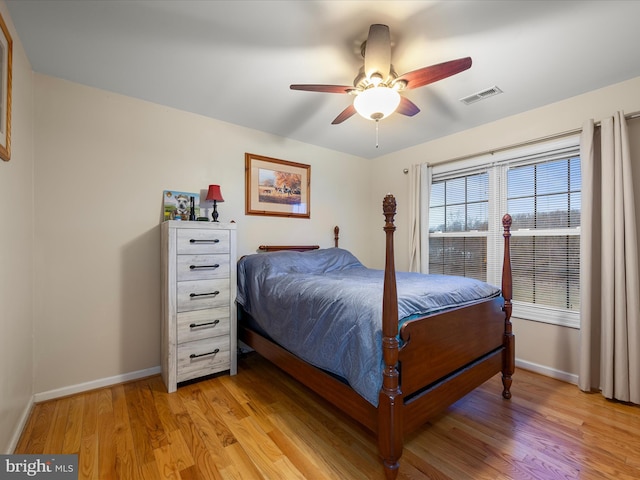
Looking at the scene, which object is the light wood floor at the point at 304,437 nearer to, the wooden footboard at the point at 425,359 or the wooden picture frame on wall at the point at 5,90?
the wooden footboard at the point at 425,359

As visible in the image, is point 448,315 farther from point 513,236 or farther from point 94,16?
point 94,16

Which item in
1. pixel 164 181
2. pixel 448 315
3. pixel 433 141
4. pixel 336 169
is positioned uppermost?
pixel 433 141

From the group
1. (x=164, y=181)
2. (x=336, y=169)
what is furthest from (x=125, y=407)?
(x=336, y=169)

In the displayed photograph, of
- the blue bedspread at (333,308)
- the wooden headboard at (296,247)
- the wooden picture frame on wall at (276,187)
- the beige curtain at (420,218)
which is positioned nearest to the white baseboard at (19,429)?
the blue bedspread at (333,308)

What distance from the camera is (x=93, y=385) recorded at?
7.36ft

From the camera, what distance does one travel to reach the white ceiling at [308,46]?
5.01 feet

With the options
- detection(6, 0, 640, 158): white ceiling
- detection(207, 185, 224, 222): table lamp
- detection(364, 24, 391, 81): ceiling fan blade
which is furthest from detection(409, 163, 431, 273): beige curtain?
detection(207, 185, 224, 222): table lamp

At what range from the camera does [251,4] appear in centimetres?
150

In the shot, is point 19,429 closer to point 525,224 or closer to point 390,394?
point 390,394

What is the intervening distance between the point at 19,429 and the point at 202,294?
1258 millimetres

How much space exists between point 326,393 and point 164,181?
226 cm

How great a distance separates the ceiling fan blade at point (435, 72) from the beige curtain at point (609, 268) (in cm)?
156

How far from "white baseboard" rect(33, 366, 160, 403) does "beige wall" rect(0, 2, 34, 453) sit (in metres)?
0.13

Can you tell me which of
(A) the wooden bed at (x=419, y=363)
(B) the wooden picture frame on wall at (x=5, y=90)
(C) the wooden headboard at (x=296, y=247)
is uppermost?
(B) the wooden picture frame on wall at (x=5, y=90)
